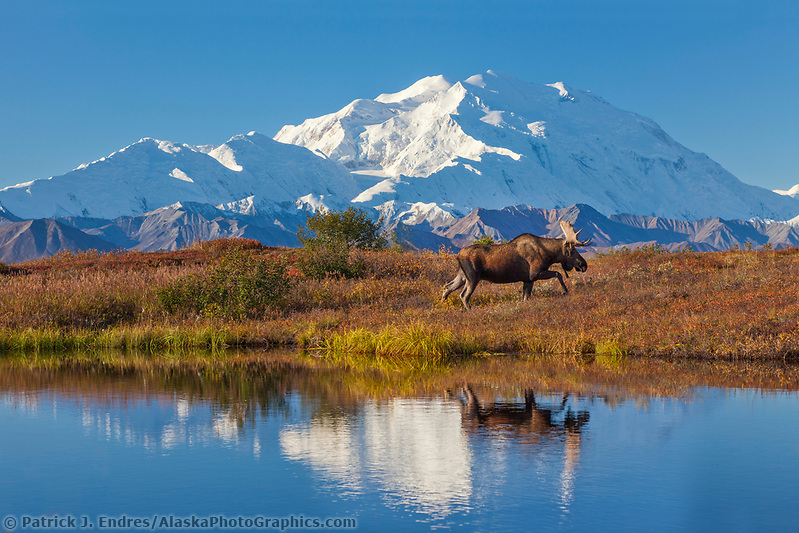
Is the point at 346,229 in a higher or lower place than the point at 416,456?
higher

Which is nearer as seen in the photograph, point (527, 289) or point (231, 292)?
point (527, 289)

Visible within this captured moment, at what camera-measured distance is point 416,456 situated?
9914mm

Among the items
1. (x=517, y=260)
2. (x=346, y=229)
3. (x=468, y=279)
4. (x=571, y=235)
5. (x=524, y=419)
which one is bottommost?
(x=524, y=419)

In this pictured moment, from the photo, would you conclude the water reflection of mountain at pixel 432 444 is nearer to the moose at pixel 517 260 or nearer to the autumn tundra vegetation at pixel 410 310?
the autumn tundra vegetation at pixel 410 310

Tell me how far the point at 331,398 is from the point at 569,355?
8.42 m

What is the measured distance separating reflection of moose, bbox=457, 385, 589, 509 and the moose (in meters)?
12.4

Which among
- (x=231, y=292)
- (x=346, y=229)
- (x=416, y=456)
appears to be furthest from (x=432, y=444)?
(x=346, y=229)

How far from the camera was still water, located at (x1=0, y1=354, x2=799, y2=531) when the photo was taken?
7859 millimetres

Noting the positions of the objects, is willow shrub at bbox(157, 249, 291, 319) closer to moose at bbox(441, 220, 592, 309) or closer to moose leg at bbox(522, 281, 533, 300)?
moose at bbox(441, 220, 592, 309)

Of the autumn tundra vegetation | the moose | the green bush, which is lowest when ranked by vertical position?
the autumn tundra vegetation

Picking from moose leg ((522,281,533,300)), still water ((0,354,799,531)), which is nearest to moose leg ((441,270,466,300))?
moose leg ((522,281,533,300))

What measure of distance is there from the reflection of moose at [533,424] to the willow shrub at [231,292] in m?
15.1

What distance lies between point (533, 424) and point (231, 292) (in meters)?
18.2

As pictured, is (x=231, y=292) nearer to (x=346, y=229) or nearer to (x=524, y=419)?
(x=524, y=419)
